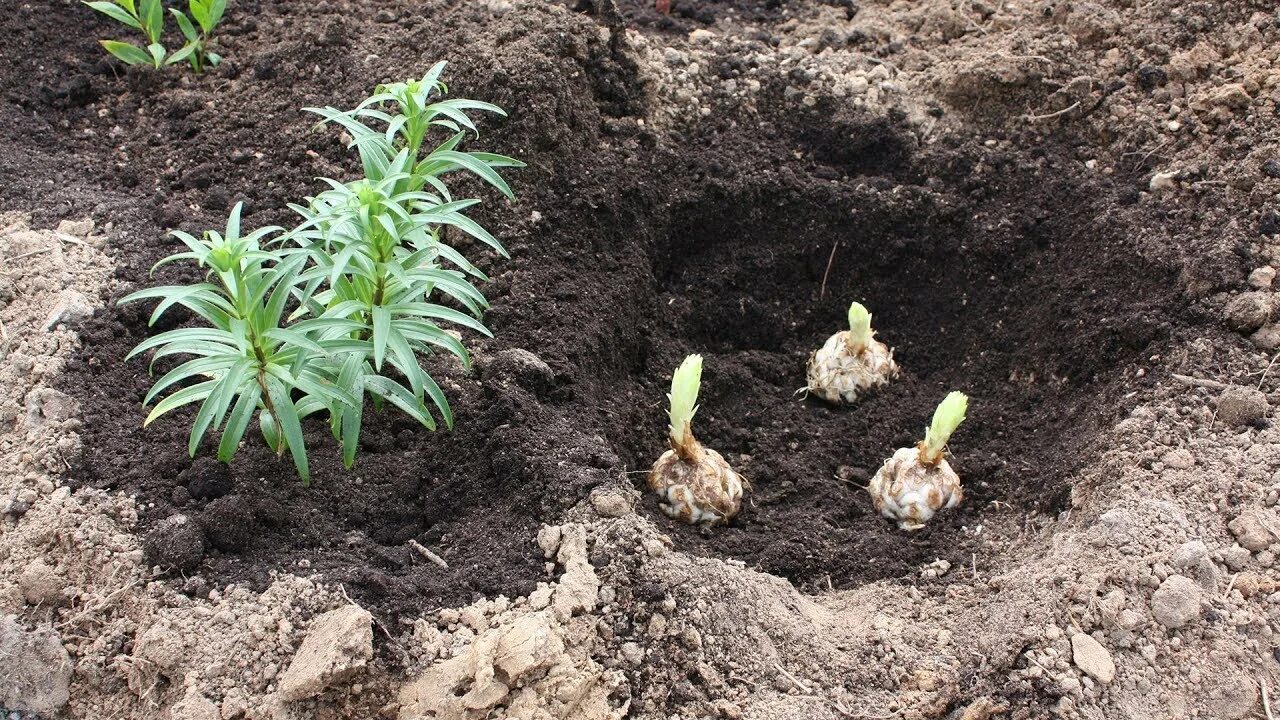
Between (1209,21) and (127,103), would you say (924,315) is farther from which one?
(127,103)

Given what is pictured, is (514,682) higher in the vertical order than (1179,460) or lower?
lower

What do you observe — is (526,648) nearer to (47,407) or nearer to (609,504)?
(609,504)

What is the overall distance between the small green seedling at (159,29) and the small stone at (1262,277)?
409cm

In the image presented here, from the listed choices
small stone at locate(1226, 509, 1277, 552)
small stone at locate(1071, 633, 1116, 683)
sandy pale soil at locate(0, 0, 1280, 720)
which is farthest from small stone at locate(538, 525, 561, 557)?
small stone at locate(1226, 509, 1277, 552)

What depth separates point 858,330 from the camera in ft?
13.0

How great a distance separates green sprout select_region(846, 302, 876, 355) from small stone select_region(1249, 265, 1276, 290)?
126cm

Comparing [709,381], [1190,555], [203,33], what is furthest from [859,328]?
[203,33]

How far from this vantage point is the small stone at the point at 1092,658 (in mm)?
2717

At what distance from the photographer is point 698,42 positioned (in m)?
4.86

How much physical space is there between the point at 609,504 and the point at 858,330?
1376 mm

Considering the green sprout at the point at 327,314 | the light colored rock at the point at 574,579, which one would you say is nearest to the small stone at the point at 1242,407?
the light colored rock at the point at 574,579

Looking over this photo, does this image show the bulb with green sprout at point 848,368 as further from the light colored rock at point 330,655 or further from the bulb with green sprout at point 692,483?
the light colored rock at point 330,655

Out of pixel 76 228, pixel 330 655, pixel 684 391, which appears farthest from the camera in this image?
pixel 76 228

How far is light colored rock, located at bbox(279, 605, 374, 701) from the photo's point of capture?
261 cm
